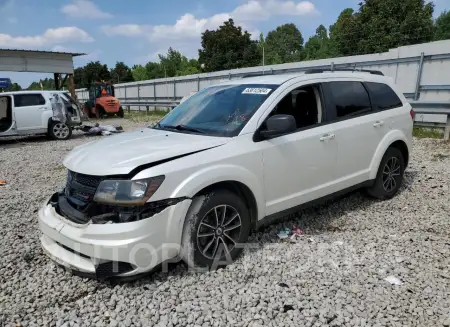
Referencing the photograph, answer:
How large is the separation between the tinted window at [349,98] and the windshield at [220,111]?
3.06 feet

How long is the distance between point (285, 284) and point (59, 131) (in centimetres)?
1165

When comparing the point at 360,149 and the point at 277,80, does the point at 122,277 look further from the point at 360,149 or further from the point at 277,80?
the point at 360,149

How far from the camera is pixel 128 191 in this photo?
281 cm

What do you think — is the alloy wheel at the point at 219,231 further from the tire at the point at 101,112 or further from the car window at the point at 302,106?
the tire at the point at 101,112

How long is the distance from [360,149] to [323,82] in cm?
96

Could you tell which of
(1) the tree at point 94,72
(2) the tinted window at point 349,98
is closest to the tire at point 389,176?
(2) the tinted window at point 349,98

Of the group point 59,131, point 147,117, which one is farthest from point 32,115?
point 147,117

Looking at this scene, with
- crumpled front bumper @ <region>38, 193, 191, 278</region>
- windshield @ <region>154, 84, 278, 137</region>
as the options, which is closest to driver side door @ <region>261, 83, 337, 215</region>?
windshield @ <region>154, 84, 278, 137</region>

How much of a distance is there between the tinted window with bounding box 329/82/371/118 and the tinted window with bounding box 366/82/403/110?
14 centimetres

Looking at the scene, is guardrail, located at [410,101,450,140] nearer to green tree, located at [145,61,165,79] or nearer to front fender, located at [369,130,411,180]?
front fender, located at [369,130,411,180]

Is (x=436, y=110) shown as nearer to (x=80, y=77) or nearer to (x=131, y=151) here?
(x=131, y=151)

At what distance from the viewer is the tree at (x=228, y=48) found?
48562mm

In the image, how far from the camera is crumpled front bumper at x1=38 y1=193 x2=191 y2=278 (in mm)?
2762

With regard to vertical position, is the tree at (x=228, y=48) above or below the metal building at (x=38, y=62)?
above
